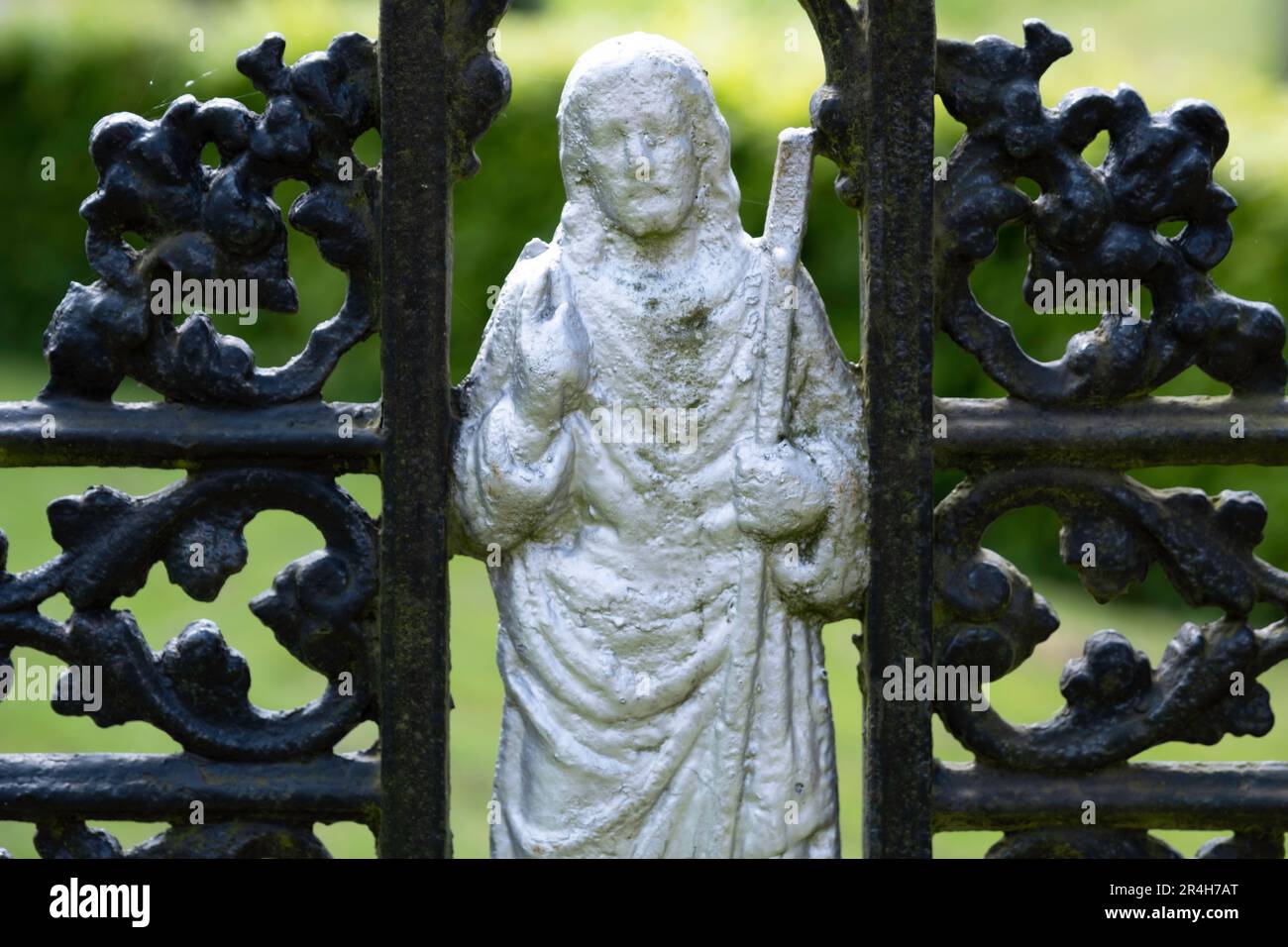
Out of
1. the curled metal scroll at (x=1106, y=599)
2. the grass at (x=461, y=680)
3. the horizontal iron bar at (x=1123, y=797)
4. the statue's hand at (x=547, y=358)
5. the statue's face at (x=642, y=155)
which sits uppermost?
the statue's face at (x=642, y=155)

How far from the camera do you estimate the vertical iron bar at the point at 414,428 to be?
373cm

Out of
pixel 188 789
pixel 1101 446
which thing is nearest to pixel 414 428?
pixel 188 789

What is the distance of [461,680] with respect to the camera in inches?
334

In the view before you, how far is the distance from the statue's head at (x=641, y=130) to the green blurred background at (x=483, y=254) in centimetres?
266

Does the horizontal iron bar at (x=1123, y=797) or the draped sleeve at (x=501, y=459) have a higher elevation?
the draped sleeve at (x=501, y=459)

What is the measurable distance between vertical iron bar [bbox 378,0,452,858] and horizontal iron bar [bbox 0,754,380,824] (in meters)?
0.11

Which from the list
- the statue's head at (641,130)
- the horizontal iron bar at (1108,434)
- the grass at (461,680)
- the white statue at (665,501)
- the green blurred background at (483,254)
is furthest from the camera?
the green blurred background at (483,254)

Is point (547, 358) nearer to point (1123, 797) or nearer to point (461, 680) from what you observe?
point (1123, 797)

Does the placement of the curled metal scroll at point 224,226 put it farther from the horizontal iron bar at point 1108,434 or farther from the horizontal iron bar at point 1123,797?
the horizontal iron bar at point 1123,797

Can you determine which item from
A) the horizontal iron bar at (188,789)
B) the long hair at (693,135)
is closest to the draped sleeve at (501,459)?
the long hair at (693,135)

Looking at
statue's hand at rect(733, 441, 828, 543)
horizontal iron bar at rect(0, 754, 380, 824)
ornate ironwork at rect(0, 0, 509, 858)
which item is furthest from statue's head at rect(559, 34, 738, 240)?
horizontal iron bar at rect(0, 754, 380, 824)

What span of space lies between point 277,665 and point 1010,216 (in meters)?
5.67

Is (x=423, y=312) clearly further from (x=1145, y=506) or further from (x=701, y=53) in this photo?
(x=701, y=53)

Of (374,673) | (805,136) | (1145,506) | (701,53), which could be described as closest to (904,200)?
(805,136)
